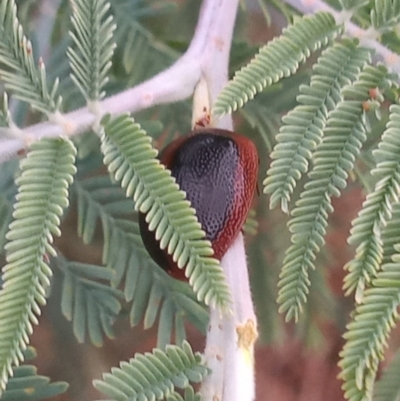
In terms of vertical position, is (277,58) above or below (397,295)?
above

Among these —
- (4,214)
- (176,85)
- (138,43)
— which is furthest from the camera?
(138,43)

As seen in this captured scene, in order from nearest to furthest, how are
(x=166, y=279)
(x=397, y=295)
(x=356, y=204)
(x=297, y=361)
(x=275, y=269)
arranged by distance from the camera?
(x=397, y=295) < (x=166, y=279) < (x=275, y=269) < (x=356, y=204) < (x=297, y=361)

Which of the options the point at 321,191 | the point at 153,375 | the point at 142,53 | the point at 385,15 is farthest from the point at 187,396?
the point at 142,53

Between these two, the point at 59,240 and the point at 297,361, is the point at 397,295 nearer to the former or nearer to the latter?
the point at 59,240

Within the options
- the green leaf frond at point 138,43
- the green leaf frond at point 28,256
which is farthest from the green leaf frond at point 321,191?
the green leaf frond at point 138,43

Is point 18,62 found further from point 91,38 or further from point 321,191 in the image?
point 321,191

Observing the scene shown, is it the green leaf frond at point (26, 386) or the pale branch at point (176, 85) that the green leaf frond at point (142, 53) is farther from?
the green leaf frond at point (26, 386)

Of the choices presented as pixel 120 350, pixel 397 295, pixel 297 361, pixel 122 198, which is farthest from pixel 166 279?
pixel 297 361
